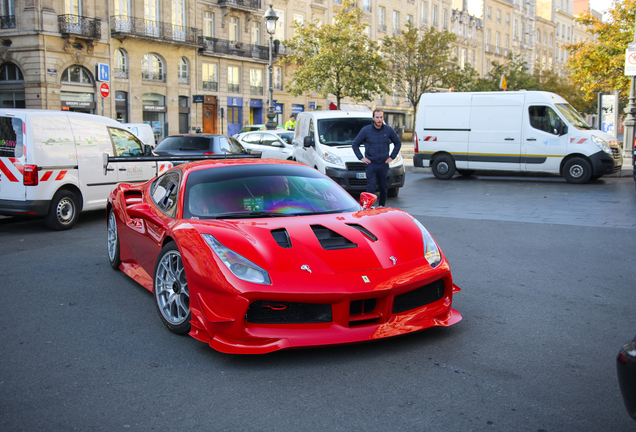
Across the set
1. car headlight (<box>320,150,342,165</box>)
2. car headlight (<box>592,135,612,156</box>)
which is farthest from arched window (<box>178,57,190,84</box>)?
car headlight (<box>592,135,612,156</box>)

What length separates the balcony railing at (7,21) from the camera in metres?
32.8

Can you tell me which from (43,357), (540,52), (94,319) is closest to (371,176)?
(94,319)

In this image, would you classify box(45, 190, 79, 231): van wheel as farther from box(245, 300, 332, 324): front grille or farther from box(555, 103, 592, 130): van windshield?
box(555, 103, 592, 130): van windshield

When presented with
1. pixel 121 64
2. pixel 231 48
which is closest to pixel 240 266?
pixel 121 64

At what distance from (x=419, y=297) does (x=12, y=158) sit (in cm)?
693

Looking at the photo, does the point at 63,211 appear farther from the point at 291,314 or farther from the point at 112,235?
the point at 291,314

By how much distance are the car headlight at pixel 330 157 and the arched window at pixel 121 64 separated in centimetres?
2707

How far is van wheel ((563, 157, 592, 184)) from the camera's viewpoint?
1611 cm

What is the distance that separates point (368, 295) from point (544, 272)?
10.6 ft

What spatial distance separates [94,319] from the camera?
482cm

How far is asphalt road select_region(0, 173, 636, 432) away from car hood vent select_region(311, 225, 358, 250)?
69 centimetres

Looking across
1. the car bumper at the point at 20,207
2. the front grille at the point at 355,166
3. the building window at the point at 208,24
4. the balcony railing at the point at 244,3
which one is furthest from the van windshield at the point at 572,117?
the balcony railing at the point at 244,3

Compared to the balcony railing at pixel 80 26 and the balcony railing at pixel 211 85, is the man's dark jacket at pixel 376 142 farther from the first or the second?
the balcony railing at pixel 211 85

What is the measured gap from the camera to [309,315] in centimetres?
385
